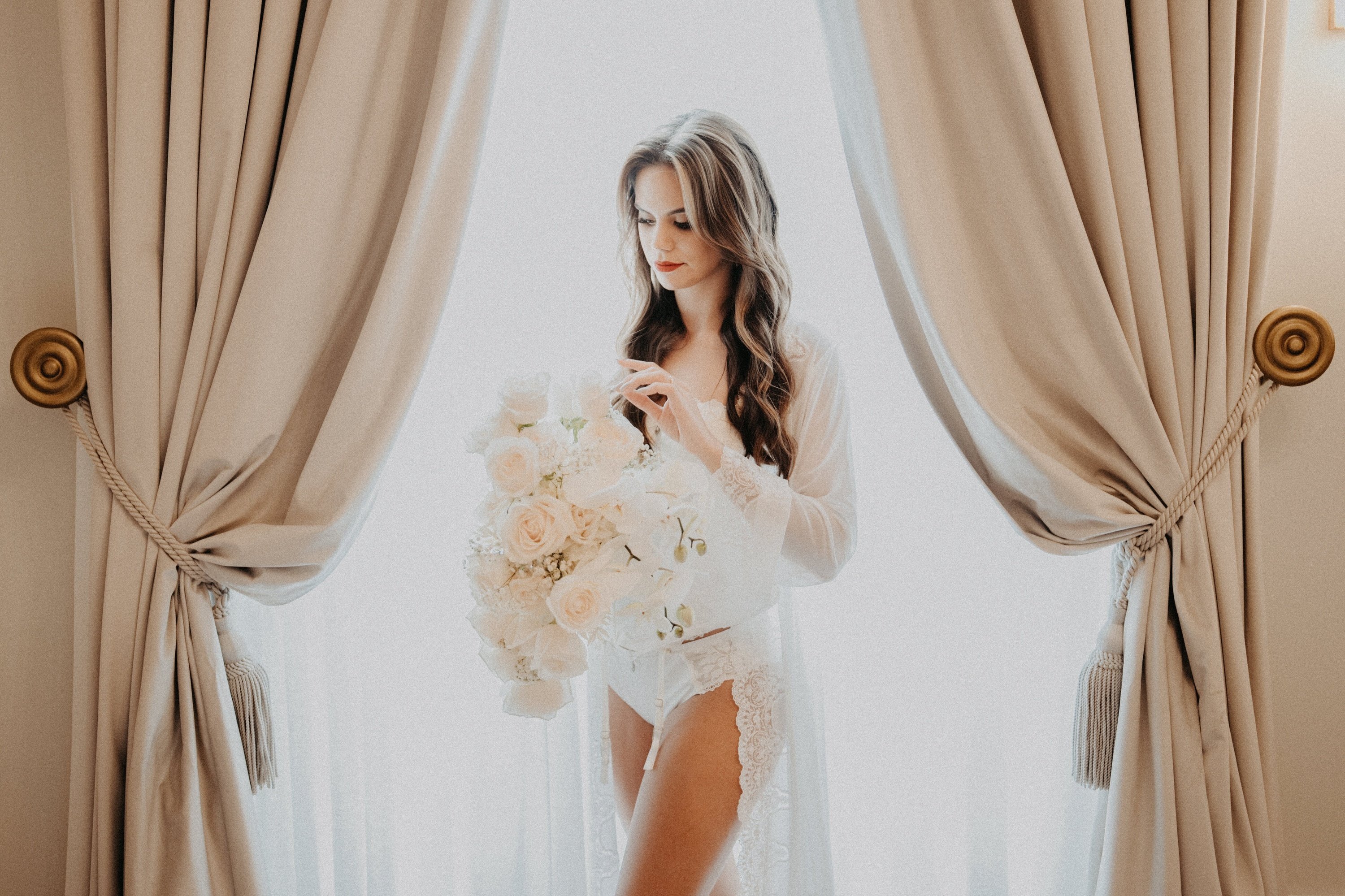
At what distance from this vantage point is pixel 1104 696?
166cm

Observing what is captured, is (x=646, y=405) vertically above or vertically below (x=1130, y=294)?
below

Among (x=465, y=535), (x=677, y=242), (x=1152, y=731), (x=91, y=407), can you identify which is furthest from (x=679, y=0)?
(x=1152, y=731)

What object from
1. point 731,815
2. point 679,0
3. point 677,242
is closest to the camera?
point 731,815

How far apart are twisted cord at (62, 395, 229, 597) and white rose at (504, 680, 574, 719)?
65 centimetres

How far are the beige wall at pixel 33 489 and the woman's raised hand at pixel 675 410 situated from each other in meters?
1.15

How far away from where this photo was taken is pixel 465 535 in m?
1.92

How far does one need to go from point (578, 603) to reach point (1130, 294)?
1.13m

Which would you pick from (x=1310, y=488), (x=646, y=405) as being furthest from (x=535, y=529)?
(x=1310, y=488)

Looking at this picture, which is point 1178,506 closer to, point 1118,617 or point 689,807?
point 1118,617

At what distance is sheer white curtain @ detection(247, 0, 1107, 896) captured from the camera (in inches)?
74.9

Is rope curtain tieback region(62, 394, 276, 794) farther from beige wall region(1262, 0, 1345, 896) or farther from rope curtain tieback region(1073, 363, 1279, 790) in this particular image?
beige wall region(1262, 0, 1345, 896)

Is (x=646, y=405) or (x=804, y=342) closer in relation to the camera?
(x=646, y=405)

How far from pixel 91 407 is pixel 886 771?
1.73m

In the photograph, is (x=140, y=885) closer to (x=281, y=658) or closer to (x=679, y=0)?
(x=281, y=658)
